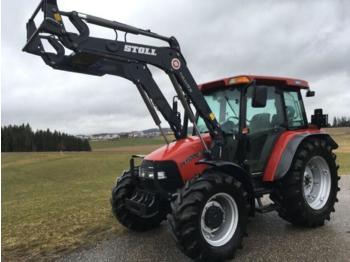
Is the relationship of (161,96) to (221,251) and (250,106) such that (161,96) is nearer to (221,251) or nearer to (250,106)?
(250,106)

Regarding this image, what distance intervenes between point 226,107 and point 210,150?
912 mm

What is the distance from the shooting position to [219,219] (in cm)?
546

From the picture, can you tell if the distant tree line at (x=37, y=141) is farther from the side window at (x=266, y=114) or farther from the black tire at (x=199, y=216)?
the black tire at (x=199, y=216)

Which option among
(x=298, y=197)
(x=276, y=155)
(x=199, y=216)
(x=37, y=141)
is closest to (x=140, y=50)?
(x=199, y=216)

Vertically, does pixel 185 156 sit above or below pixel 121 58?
below

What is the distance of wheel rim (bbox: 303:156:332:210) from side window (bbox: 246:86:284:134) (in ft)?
3.26

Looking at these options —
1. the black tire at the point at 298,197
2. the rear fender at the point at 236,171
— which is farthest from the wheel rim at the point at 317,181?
the rear fender at the point at 236,171

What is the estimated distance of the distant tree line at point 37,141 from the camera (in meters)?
79.1

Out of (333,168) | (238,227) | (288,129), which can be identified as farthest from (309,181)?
(238,227)

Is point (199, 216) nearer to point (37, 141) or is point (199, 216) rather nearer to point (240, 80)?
point (240, 80)

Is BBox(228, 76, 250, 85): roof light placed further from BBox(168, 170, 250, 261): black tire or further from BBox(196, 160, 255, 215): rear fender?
BBox(168, 170, 250, 261): black tire

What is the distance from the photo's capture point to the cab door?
21.0ft

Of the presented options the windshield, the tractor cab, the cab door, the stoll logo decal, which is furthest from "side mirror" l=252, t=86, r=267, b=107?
the stoll logo decal

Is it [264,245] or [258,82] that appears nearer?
[264,245]
